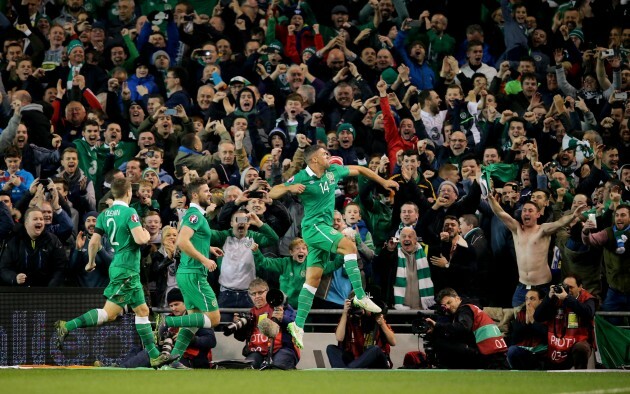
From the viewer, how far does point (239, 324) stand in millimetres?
15320

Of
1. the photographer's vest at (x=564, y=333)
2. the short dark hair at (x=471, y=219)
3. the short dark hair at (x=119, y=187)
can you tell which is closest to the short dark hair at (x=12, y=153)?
the short dark hair at (x=119, y=187)

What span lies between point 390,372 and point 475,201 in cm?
399

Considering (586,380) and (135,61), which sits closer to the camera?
(586,380)

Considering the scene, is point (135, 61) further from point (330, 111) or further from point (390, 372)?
point (390, 372)

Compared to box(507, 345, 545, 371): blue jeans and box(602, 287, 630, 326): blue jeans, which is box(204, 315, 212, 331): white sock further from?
box(602, 287, 630, 326): blue jeans

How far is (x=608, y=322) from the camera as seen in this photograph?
15648mm

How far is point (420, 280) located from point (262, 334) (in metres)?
2.50

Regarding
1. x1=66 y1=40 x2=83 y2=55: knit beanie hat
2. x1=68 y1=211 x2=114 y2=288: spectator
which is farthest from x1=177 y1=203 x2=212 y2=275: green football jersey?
x1=66 y1=40 x2=83 y2=55: knit beanie hat

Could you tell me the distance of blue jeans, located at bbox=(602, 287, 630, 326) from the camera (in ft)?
53.8

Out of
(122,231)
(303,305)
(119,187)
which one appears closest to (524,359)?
(303,305)

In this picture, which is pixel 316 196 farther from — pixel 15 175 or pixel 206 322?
pixel 15 175

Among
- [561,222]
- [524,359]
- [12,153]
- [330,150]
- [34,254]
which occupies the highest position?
[12,153]

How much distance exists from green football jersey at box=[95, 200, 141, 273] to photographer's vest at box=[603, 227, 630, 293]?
258 inches

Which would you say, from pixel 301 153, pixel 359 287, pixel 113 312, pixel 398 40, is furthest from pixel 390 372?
pixel 398 40
